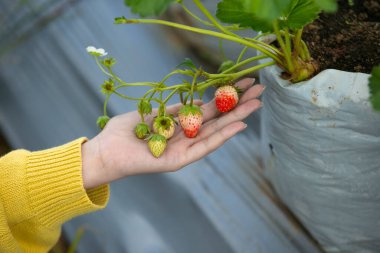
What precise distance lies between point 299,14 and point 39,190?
521mm

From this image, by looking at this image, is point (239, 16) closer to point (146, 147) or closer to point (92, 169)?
point (146, 147)

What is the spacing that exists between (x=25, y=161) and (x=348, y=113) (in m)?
0.55

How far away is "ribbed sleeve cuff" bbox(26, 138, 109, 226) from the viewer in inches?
31.4

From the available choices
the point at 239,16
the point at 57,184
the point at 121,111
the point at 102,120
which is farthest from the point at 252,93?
the point at 121,111

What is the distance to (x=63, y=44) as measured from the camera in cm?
144

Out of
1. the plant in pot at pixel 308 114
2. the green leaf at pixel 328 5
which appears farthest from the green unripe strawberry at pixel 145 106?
the green leaf at pixel 328 5

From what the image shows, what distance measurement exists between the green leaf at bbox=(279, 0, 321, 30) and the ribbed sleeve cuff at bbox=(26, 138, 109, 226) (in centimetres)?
42

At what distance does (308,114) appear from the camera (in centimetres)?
73

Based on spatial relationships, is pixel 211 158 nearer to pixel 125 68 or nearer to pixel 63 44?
pixel 125 68

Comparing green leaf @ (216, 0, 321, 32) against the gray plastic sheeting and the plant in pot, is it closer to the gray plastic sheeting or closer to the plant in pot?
the plant in pot

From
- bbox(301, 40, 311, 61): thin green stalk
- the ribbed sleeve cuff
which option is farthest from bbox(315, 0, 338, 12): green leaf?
the ribbed sleeve cuff

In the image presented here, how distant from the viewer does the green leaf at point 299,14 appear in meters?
0.62

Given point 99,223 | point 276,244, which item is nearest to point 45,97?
point 99,223

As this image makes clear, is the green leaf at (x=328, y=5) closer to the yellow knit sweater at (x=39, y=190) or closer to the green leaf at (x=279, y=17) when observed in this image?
the green leaf at (x=279, y=17)
